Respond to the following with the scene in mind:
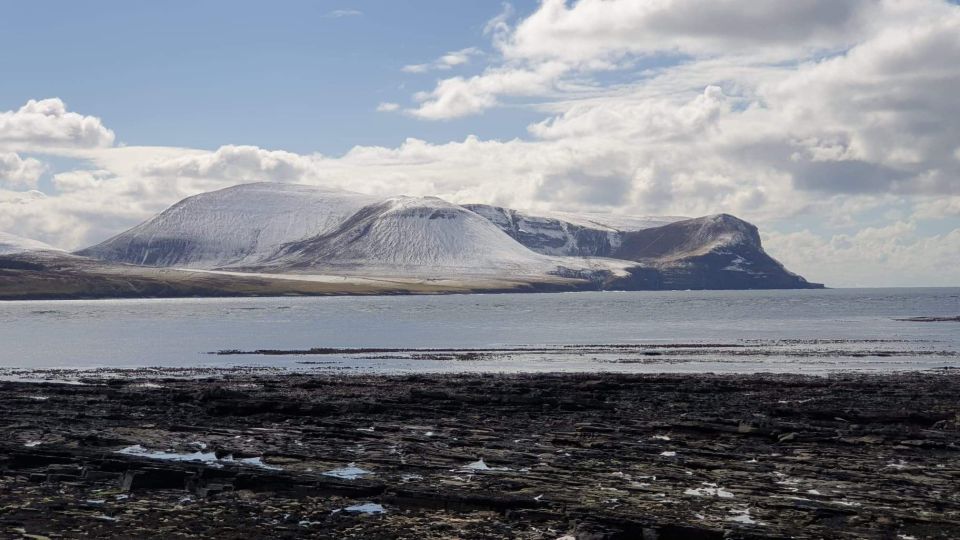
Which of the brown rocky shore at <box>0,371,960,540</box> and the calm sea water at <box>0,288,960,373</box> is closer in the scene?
the brown rocky shore at <box>0,371,960,540</box>

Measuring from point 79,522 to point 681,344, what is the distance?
263 feet

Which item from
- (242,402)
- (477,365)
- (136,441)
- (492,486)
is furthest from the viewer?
(477,365)

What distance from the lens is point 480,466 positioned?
26.3m

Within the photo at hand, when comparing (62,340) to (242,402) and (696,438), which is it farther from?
(696,438)

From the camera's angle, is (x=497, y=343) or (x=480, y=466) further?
(x=497, y=343)

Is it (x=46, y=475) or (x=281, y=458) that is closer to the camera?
(x=46, y=475)

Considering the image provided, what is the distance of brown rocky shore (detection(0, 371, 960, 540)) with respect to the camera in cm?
2006

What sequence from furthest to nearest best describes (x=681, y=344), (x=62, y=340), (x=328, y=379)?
(x=62, y=340) → (x=681, y=344) → (x=328, y=379)

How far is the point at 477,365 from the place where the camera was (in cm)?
7050

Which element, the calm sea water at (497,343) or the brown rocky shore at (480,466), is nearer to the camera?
the brown rocky shore at (480,466)

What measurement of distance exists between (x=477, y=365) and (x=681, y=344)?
104 feet

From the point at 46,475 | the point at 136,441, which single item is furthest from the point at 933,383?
the point at 46,475

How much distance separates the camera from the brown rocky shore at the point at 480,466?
20.1 meters

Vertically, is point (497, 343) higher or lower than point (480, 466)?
lower
